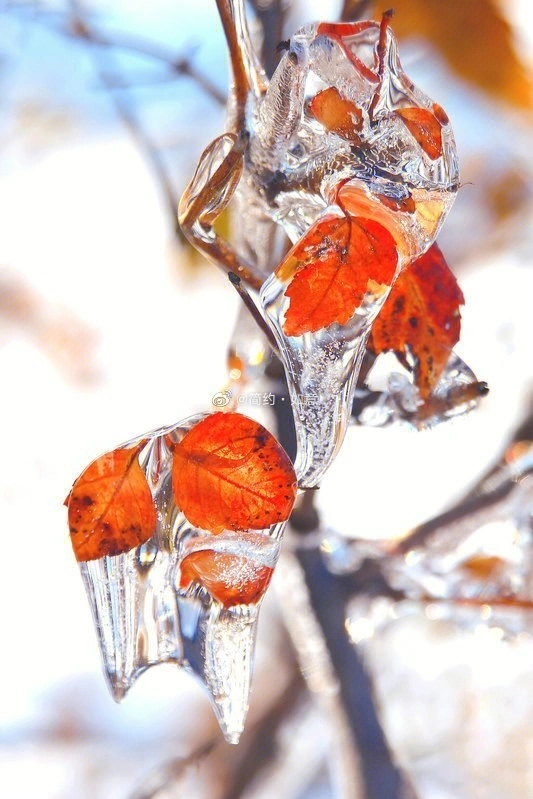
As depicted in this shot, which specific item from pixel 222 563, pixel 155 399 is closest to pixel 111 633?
pixel 222 563

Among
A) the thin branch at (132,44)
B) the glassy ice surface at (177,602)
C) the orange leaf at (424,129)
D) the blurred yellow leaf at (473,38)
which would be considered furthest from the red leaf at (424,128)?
the blurred yellow leaf at (473,38)

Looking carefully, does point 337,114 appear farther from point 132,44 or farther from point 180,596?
point 132,44

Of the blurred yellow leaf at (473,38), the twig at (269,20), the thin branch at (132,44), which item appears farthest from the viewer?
the blurred yellow leaf at (473,38)

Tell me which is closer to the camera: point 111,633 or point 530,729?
point 111,633

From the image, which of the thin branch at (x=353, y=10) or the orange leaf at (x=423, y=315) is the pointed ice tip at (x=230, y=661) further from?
the thin branch at (x=353, y=10)

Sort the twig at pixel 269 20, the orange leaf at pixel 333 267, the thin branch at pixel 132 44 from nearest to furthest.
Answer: the orange leaf at pixel 333 267, the twig at pixel 269 20, the thin branch at pixel 132 44

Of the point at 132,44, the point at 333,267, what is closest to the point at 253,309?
the point at 333,267

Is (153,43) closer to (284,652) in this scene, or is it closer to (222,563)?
(222,563)
